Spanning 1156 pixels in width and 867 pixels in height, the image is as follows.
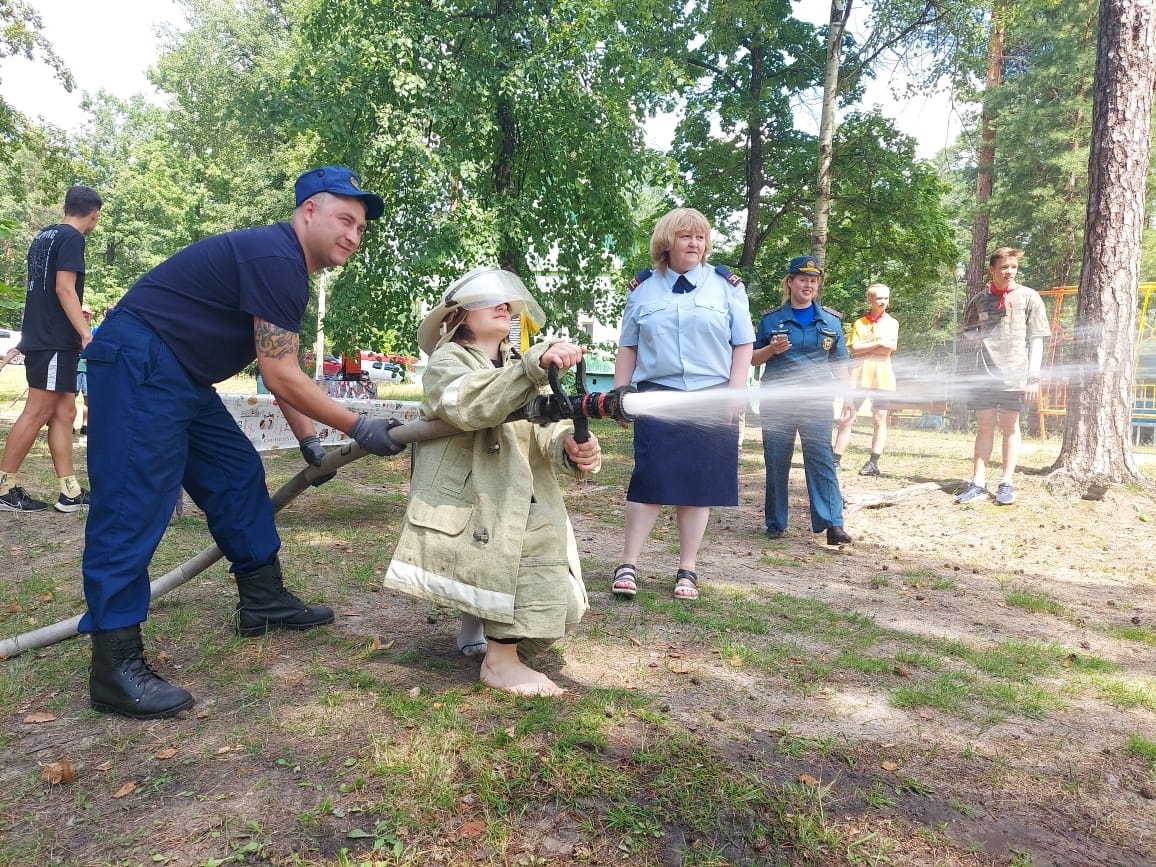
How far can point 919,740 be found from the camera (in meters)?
2.87

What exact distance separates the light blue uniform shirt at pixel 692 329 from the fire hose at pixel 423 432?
139 cm

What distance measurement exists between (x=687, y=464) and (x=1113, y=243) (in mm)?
5708

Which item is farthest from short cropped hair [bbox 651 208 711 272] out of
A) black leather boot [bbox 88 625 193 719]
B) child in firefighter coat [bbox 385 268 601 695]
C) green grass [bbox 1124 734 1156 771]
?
black leather boot [bbox 88 625 193 719]

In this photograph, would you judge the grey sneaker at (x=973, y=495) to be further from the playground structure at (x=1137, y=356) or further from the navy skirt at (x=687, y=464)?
the playground structure at (x=1137, y=356)

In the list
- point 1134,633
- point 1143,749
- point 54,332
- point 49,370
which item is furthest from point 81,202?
point 1134,633

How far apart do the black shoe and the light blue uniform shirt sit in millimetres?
2365

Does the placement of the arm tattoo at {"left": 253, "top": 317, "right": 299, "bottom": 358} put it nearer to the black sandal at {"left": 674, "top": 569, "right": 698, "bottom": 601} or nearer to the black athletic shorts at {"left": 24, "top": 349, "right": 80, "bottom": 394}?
the black sandal at {"left": 674, "top": 569, "right": 698, "bottom": 601}

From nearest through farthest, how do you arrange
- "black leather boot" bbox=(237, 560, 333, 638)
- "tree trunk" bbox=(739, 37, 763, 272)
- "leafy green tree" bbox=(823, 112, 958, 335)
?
"black leather boot" bbox=(237, 560, 333, 638) < "leafy green tree" bbox=(823, 112, 958, 335) < "tree trunk" bbox=(739, 37, 763, 272)

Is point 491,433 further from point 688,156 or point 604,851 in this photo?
point 688,156

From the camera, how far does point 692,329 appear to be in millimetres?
4426

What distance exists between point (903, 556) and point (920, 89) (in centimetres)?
928

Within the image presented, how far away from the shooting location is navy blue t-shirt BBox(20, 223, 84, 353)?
599cm

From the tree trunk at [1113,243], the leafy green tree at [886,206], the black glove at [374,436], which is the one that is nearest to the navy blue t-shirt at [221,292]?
the black glove at [374,436]

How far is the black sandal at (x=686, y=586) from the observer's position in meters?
4.62
